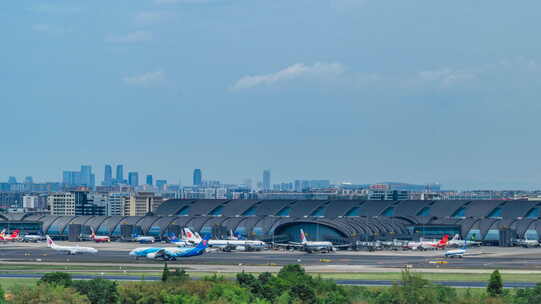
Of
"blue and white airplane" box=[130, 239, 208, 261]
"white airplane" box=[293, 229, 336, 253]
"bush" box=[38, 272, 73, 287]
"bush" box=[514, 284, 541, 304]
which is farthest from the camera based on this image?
"white airplane" box=[293, 229, 336, 253]

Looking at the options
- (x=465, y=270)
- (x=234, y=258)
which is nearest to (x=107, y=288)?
(x=465, y=270)

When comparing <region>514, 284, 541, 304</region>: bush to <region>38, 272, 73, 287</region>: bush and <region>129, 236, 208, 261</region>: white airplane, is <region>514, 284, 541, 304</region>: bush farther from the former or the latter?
<region>129, 236, 208, 261</region>: white airplane

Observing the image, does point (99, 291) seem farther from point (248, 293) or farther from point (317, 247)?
point (317, 247)

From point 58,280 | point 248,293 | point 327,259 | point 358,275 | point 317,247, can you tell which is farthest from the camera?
point 317,247

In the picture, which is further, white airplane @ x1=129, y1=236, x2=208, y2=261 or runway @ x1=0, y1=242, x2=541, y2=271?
white airplane @ x1=129, y1=236, x2=208, y2=261

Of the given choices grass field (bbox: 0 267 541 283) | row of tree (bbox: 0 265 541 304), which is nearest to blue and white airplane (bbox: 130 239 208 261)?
grass field (bbox: 0 267 541 283)

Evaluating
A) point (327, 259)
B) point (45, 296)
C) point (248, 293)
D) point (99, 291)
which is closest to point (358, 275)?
point (327, 259)
